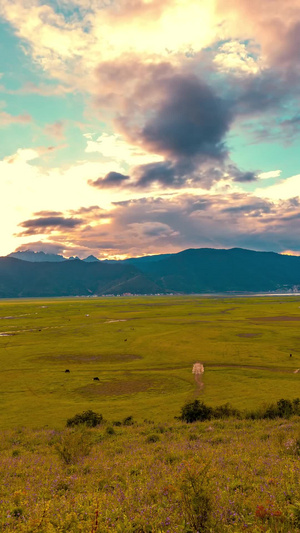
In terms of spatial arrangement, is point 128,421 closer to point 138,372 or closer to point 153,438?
point 153,438

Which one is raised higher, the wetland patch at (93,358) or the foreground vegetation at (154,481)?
the foreground vegetation at (154,481)

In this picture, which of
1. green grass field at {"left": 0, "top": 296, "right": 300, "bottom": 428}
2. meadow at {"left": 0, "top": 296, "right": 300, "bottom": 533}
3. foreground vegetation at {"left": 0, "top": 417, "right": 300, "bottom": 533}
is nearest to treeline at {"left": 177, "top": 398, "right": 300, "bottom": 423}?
meadow at {"left": 0, "top": 296, "right": 300, "bottom": 533}

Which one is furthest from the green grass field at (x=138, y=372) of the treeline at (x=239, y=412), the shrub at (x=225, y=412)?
the shrub at (x=225, y=412)

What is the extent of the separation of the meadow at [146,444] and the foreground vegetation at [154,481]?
0.22 ft

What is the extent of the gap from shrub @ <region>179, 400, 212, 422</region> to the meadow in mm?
1411

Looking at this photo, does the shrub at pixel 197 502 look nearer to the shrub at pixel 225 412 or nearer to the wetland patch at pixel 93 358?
the shrub at pixel 225 412

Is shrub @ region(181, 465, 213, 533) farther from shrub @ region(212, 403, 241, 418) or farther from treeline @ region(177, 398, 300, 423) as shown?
shrub @ region(212, 403, 241, 418)

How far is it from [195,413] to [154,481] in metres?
20.0

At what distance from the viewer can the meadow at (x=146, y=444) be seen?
10.3 meters

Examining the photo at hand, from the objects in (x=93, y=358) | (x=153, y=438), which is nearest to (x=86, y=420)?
(x=153, y=438)

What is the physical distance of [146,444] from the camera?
81.1 feet

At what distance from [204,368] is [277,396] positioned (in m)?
19.6

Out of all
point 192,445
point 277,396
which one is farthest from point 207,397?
point 192,445

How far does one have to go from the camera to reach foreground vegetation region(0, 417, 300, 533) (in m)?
9.81
